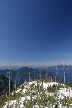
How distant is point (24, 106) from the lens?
122 ft

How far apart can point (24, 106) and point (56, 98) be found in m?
7.14

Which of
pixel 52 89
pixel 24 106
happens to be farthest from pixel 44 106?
pixel 52 89

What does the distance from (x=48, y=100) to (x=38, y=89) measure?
10.3 meters

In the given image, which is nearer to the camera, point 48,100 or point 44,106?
point 44,106

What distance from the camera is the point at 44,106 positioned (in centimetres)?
3597

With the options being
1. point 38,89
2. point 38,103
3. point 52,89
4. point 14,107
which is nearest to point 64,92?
point 52,89

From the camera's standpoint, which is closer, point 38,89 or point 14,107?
point 14,107

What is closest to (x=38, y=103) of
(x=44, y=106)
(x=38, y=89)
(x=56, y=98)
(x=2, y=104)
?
(x=44, y=106)

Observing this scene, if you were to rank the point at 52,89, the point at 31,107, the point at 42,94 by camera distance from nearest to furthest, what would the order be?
the point at 31,107 → the point at 42,94 → the point at 52,89

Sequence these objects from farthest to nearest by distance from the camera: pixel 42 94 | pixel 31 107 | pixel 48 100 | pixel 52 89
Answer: pixel 52 89 → pixel 42 94 → pixel 48 100 → pixel 31 107

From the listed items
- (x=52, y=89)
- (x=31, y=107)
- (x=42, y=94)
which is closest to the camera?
(x=31, y=107)

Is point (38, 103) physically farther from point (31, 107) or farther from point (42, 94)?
point (42, 94)

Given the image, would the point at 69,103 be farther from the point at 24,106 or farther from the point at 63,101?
the point at 24,106

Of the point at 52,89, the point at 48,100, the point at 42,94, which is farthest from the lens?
the point at 52,89
